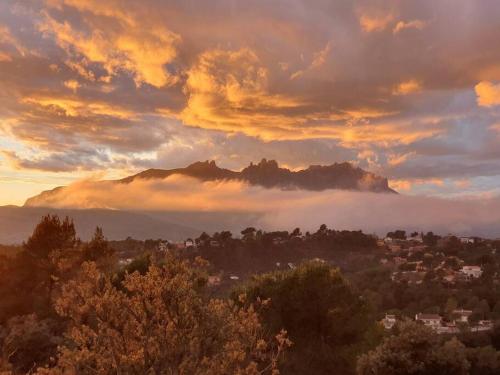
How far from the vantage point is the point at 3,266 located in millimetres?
39969

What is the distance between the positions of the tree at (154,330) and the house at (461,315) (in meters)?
62.4

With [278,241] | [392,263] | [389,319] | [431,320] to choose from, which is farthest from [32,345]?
[278,241]

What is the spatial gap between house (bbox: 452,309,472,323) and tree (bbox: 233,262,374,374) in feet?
133

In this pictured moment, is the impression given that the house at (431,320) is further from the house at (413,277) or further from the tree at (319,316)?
the tree at (319,316)

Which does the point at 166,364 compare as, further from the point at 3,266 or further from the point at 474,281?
the point at 474,281

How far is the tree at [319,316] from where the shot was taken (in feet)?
88.6

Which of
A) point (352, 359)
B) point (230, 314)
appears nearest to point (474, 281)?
point (352, 359)

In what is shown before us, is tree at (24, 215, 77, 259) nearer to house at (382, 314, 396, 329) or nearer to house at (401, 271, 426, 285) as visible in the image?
house at (382, 314, 396, 329)

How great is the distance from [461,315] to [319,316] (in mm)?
46637

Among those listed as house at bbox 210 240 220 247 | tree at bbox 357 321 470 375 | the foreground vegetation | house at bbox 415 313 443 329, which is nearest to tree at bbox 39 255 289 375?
the foreground vegetation

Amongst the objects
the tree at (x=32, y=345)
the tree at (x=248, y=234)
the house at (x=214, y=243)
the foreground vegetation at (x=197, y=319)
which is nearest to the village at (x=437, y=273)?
the foreground vegetation at (x=197, y=319)

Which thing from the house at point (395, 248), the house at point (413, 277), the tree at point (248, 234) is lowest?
the house at point (413, 277)

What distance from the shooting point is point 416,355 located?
21.8 metres

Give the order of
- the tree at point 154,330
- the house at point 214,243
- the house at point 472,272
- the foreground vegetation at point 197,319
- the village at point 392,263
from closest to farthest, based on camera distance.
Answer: the tree at point 154,330
the foreground vegetation at point 197,319
the village at point 392,263
the house at point 472,272
the house at point 214,243
